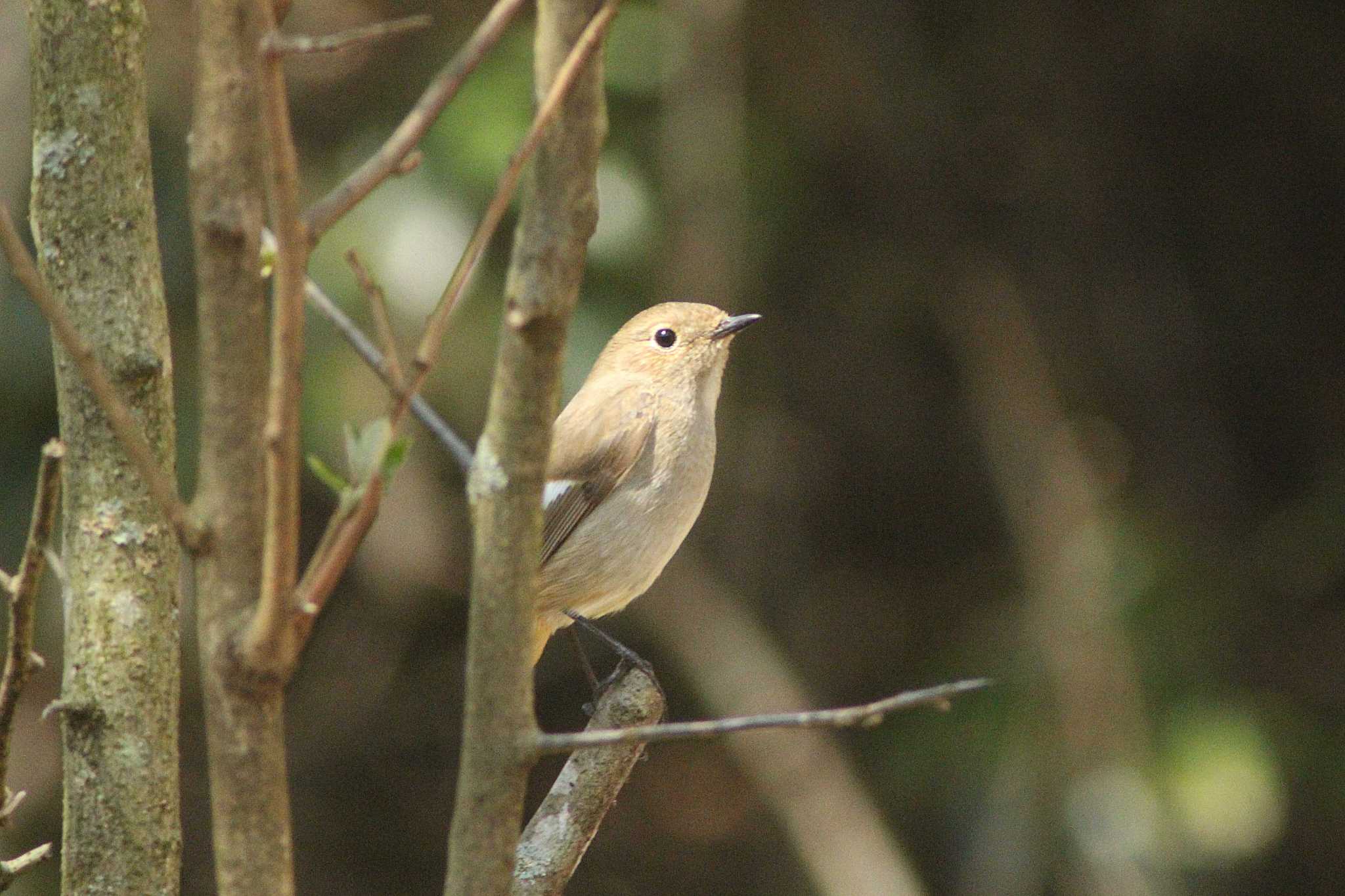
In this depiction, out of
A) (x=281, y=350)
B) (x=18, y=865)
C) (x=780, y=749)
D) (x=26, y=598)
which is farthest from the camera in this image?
(x=780, y=749)

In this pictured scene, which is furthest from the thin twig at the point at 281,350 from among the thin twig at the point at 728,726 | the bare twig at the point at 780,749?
the bare twig at the point at 780,749

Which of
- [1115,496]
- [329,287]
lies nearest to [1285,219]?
[1115,496]

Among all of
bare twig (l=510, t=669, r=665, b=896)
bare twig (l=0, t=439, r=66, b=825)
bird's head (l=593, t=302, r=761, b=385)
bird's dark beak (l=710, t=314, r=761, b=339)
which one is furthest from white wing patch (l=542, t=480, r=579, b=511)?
bare twig (l=0, t=439, r=66, b=825)

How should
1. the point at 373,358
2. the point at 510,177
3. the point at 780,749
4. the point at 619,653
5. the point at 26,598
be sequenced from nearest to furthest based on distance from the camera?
the point at 510,177
the point at 373,358
the point at 26,598
the point at 619,653
the point at 780,749

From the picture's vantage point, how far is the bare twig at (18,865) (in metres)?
1.89

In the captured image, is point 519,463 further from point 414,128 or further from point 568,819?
point 568,819

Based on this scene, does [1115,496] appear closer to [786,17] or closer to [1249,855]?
[1249,855]

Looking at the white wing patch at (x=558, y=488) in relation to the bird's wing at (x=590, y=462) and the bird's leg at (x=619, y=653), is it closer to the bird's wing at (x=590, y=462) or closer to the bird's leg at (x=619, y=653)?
the bird's wing at (x=590, y=462)

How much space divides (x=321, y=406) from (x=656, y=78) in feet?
5.85

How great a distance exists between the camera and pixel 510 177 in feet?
4.50

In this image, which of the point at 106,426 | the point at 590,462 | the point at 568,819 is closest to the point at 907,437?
the point at 590,462

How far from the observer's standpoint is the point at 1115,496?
6238 millimetres

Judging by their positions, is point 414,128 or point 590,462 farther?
point 590,462

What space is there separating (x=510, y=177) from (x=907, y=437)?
236 inches
